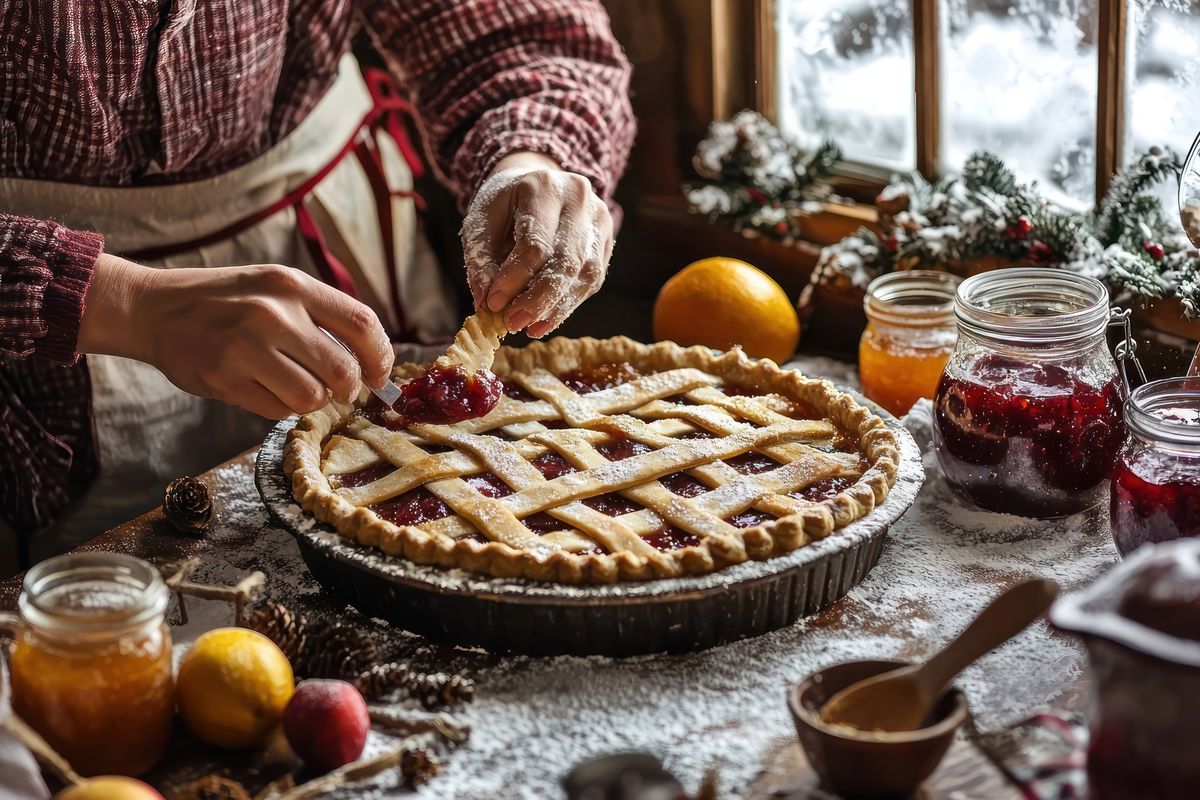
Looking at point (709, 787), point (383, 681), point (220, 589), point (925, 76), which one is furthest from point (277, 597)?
point (925, 76)

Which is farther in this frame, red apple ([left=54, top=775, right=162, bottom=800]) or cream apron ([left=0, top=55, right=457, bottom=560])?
cream apron ([left=0, top=55, right=457, bottom=560])

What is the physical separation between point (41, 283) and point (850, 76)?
1.52m

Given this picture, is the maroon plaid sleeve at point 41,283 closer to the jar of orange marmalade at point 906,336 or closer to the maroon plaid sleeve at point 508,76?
the maroon plaid sleeve at point 508,76

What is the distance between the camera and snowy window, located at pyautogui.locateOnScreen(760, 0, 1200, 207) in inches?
71.7

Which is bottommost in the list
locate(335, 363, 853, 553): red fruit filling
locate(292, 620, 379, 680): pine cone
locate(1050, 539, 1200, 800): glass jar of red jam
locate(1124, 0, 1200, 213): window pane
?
locate(292, 620, 379, 680): pine cone

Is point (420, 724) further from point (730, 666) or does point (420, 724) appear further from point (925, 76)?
point (925, 76)

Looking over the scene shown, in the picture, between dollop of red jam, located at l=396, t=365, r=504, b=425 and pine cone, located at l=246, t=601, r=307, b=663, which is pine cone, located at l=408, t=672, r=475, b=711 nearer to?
pine cone, located at l=246, t=601, r=307, b=663

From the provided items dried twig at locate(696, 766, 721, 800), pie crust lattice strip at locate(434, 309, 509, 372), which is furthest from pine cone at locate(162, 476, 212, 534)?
dried twig at locate(696, 766, 721, 800)

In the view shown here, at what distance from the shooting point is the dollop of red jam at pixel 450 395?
5.65 ft

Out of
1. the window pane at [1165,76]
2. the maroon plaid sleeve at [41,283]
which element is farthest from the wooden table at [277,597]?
the window pane at [1165,76]

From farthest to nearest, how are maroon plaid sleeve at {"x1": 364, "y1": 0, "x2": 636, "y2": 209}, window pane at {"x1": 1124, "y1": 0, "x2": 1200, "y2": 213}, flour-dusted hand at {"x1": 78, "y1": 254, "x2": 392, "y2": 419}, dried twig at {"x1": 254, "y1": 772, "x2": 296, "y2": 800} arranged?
maroon plaid sleeve at {"x1": 364, "y1": 0, "x2": 636, "y2": 209} → window pane at {"x1": 1124, "y1": 0, "x2": 1200, "y2": 213} → flour-dusted hand at {"x1": 78, "y1": 254, "x2": 392, "y2": 419} → dried twig at {"x1": 254, "y1": 772, "x2": 296, "y2": 800}

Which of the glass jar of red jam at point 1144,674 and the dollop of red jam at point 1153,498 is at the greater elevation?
the glass jar of red jam at point 1144,674

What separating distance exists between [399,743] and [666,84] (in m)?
1.68

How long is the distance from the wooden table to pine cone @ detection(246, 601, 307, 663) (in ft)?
0.37
